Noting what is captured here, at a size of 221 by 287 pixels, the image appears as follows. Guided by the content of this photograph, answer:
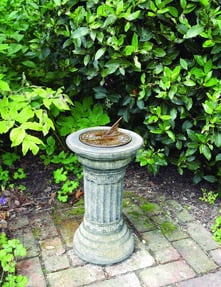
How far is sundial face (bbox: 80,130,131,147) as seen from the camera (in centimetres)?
220

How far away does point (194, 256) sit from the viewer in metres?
2.41

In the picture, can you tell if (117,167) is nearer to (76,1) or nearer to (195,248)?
(195,248)

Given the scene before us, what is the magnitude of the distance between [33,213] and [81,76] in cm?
126

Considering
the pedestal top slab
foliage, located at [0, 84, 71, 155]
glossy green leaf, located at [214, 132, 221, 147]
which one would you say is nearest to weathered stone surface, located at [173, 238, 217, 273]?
glossy green leaf, located at [214, 132, 221, 147]

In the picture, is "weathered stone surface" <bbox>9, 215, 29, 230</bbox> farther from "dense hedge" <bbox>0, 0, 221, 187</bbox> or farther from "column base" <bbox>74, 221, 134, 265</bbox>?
"dense hedge" <bbox>0, 0, 221, 187</bbox>

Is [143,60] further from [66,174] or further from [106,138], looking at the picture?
[66,174]

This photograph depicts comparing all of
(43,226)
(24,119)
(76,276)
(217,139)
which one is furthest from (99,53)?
(76,276)

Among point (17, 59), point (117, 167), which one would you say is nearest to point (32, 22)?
point (17, 59)

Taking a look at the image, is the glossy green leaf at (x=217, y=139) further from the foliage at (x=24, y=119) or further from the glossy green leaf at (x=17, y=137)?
the glossy green leaf at (x=17, y=137)

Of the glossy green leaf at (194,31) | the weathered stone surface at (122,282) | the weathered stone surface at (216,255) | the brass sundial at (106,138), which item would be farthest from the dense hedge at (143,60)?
the weathered stone surface at (122,282)

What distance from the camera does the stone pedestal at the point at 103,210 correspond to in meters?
2.16

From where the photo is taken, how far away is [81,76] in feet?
10.4

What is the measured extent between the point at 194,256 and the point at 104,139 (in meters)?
1.01

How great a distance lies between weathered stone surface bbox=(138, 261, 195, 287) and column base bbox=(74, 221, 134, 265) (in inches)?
7.7
